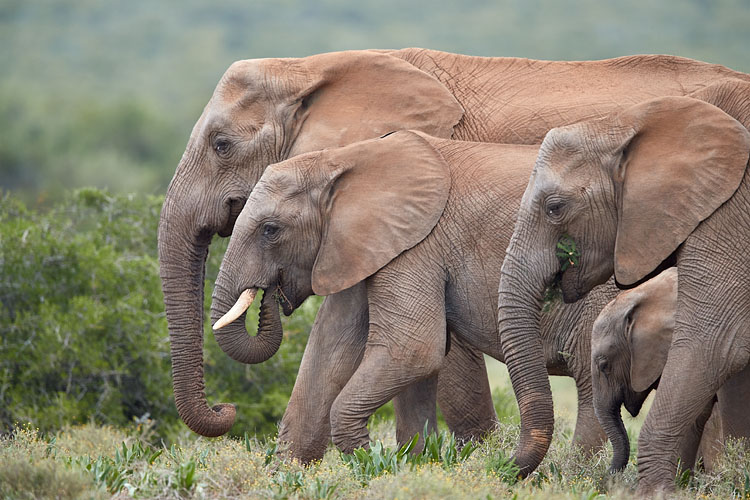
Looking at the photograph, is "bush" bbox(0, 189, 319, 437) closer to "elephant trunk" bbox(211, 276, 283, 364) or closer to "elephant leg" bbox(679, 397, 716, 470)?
"elephant trunk" bbox(211, 276, 283, 364)

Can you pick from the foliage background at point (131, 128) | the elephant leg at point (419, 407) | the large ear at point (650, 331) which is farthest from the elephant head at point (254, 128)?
the foliage background at point (131, 128)

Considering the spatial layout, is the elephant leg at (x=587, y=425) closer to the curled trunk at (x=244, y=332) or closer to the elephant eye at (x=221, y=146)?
the curled trunk at (x=244, y=332)

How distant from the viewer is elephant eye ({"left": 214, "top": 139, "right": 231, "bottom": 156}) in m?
8.32

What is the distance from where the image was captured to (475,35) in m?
72.1

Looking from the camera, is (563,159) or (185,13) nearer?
(563,159)

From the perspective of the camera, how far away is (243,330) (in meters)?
7.66

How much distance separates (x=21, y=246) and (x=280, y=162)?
618 centimetres

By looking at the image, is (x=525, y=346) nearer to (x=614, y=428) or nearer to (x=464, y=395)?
(x=614, y=428)

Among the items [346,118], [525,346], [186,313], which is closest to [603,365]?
[525,346]

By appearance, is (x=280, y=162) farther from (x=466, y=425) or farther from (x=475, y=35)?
(x=475, y=35)

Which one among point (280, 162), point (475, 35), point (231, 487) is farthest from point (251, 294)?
point (475, 35)

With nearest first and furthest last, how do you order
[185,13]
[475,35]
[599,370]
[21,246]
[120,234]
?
[599,370], [21,246], [120,234], [475,35], [185,13]

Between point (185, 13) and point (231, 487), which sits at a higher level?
point (231, 487)

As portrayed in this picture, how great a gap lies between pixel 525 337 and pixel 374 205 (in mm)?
1274
